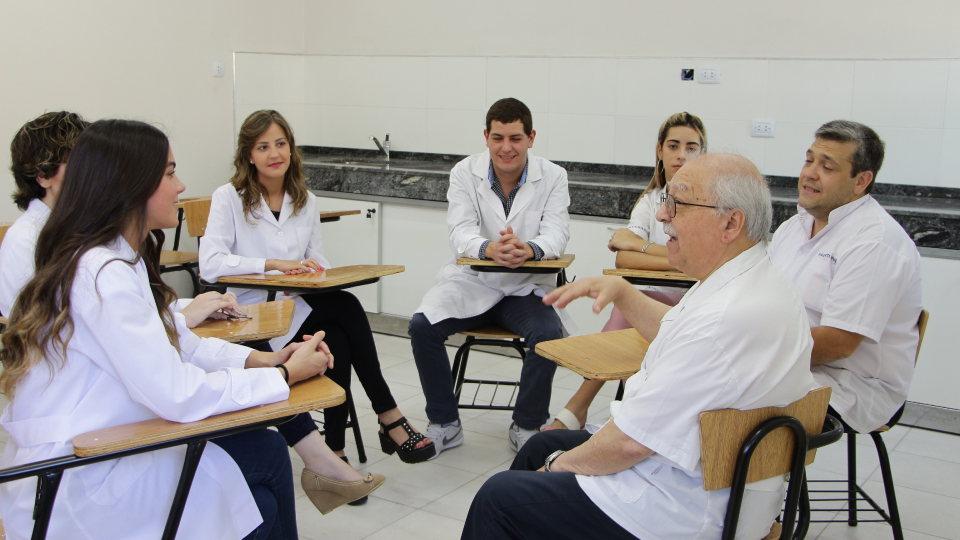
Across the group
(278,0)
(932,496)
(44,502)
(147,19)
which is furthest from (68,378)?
(278,0)

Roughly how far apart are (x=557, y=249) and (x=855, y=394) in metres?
1.33

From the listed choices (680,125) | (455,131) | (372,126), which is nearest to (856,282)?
(680,125)

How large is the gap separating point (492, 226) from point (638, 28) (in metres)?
1.86

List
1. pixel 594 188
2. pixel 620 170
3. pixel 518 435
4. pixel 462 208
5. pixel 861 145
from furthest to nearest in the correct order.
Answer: pixel 620 170 < pixel 594 188 < pixel 462 208 < pixel 518 435 < pixel 861 145

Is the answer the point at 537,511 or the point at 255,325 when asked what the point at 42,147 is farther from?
the point at 537,511

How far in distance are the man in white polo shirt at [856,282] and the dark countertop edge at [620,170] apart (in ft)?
5.63


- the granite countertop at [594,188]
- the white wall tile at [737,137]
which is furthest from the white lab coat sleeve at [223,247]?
the white wall tile at [737,137]

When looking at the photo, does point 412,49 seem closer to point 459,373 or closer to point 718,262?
point 459,373

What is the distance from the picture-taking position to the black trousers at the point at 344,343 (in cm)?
299

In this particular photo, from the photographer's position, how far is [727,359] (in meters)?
1.48

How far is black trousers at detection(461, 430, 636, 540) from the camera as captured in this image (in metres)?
1.61

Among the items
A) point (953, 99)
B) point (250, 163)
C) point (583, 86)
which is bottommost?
point (250, 163)

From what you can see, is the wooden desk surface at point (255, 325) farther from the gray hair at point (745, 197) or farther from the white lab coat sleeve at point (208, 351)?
the gray hair at point (745, 197)

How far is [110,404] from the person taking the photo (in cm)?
157
